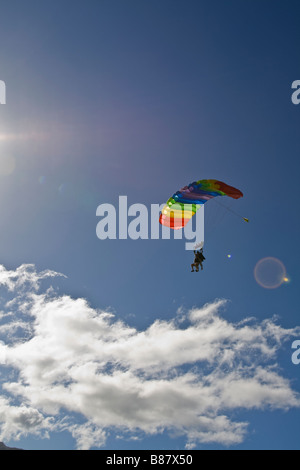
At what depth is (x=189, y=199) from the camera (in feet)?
87.2

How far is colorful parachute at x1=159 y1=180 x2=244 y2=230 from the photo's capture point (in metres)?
25.1

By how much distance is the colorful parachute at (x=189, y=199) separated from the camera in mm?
25062

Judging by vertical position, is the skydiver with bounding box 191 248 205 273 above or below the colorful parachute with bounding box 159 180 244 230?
below

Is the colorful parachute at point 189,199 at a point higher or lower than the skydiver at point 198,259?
higher
